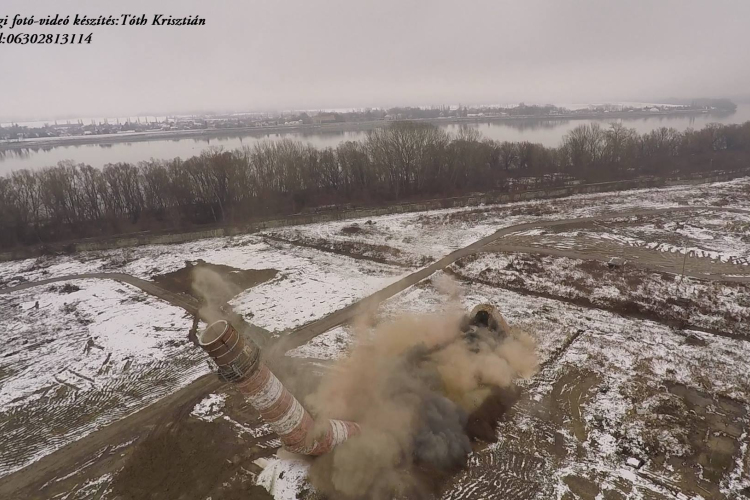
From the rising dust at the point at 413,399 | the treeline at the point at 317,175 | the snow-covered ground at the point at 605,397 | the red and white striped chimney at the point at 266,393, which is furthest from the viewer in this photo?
the treeline at the point at 317,175

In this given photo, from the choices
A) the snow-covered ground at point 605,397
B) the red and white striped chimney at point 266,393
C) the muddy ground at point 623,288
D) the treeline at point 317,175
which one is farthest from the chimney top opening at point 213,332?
the treeline at point 317,175

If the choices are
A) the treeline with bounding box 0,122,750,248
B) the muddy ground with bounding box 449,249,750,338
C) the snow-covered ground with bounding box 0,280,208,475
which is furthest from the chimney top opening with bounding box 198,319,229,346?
the treeline with bounding box 0,122,750,248

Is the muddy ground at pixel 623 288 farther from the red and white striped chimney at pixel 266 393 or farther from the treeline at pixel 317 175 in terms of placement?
the treeline at pixel 317 175

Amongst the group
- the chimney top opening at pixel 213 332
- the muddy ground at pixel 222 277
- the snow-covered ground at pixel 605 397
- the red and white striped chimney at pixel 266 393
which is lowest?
the snow-covered ground at pixel 605 397

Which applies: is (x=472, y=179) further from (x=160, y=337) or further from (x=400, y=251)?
(x=160, y=337)

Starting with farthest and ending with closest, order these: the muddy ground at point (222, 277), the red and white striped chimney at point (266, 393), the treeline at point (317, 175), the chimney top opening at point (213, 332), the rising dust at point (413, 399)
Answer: the treeline at point (317, 175) → the muddy ground at point (222, 277) → the rising dust at point (413, 399) → the red and white striped chimney at point (266, 393) → the chimney top opening at point (213, 332)

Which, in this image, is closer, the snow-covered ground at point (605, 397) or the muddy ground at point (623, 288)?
the snow-covered ground at point (605, 397)
